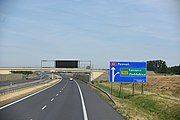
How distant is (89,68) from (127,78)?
6393cm

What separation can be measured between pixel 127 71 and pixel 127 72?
116mm

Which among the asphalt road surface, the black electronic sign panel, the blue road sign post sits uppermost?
the black electronic sign panel

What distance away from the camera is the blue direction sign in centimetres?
3362

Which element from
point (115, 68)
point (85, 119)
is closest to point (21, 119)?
point (85, 119)

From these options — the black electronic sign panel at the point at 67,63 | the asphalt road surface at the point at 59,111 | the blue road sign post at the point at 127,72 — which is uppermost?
the black electronic sign panel at the point at 67,63

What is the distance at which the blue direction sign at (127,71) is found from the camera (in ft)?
110

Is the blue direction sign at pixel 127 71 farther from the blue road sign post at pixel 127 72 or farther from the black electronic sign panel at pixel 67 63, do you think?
the black electronic sign panel at pixel 67 63

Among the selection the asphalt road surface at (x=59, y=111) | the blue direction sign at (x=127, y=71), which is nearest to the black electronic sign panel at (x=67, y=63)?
the blue direction sign at (x=127, y=71)

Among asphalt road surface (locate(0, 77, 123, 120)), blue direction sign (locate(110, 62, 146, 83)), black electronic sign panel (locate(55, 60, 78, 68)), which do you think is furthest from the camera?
black electronic sign panel (locate(55, 60, 78, 68))

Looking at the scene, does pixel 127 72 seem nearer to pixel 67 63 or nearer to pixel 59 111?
pixel 59 111

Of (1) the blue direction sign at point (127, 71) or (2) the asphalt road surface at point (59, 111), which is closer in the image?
(2) the asphalt road surface at point (59, 111)

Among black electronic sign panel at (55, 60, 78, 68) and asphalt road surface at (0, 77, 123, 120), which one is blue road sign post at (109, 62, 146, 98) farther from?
black electronic sign panel at (55, 60, 78, 68)

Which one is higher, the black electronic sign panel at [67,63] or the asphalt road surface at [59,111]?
the black electronic sign panel at [67,63]

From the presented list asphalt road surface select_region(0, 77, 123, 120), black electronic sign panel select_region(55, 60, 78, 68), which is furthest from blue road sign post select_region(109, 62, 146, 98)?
black electronic sign panel select_region(55, 60, 78, 68)
